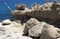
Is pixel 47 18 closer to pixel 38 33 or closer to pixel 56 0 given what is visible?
pixel 56 0

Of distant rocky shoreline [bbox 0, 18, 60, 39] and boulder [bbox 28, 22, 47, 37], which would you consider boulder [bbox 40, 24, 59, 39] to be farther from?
boulder [bbox 28, 22, 47, 37]

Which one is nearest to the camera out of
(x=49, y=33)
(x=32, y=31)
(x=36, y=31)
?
(x=49, y=33)

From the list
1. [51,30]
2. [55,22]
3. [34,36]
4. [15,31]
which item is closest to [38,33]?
[34,36]

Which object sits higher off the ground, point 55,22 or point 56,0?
point 56,0

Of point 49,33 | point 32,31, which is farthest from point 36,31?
point 49,33

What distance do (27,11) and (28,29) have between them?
6.36 meters

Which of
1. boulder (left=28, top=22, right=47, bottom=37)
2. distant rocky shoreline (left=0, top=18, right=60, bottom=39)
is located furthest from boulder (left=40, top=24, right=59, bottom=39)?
boulder (left=28, top=22, right=47, bottom=37)

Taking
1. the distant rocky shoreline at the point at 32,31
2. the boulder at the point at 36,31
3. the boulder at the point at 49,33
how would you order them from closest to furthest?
1. the boulder at the point at 49,33
2. the distant rocky shoreline at the point at 32,31
3. the boulder at the point at 36,31

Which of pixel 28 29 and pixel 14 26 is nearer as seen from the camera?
pixel 28 29

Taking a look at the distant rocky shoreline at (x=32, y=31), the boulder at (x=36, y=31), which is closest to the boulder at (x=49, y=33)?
the distant rocky shoreline at (x=32, y=31)

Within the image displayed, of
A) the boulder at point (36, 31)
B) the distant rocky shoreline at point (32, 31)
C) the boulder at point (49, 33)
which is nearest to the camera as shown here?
the boulder at point (49, 33)

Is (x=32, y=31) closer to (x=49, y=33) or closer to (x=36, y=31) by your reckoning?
(x=36, y=31)

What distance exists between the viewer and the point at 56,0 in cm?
2155

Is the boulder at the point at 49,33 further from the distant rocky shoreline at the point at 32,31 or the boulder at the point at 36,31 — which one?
the boulder at the point at 36,31
